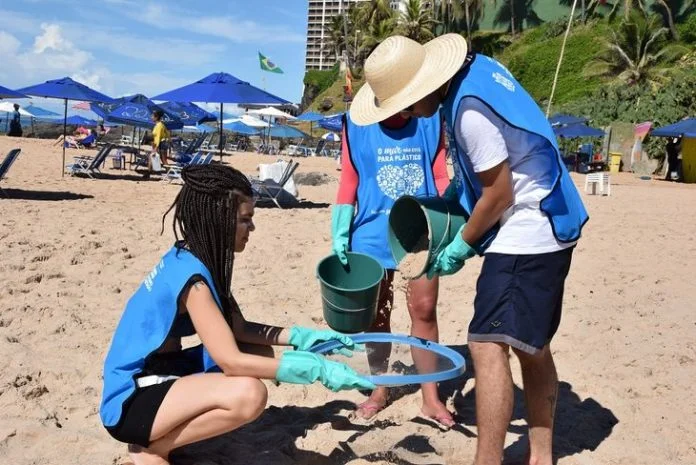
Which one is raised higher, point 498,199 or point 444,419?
point 498,199

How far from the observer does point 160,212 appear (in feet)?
30.7

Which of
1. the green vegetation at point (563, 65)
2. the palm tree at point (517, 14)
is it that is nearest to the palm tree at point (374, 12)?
the palm tree at point (517, 14)

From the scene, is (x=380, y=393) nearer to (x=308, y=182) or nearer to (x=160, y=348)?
(x=160, y=348)

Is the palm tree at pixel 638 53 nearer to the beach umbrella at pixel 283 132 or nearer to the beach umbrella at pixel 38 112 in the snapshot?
the beach umbrella at pixel 283 132

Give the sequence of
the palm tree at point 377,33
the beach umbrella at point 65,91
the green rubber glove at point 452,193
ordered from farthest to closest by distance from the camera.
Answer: the palm tree at point 377,33, the beach umbrella at point 65,91, the green rubber glove at point 452,193

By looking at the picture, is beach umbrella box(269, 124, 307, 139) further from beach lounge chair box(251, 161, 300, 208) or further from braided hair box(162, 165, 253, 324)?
braided hair box(162, 165, 253, 324)

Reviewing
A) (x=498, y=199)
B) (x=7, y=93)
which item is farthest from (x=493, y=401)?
(x=7, y=93)

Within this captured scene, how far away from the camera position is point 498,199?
7.88ft

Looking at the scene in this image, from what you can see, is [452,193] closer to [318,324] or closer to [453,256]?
[453,256]

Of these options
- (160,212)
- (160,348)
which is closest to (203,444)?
(160,348)

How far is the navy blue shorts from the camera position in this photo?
2.47 metres

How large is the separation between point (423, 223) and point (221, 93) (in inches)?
372

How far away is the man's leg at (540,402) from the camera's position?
9.04 feet

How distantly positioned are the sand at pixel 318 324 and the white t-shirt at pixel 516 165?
102 cm
